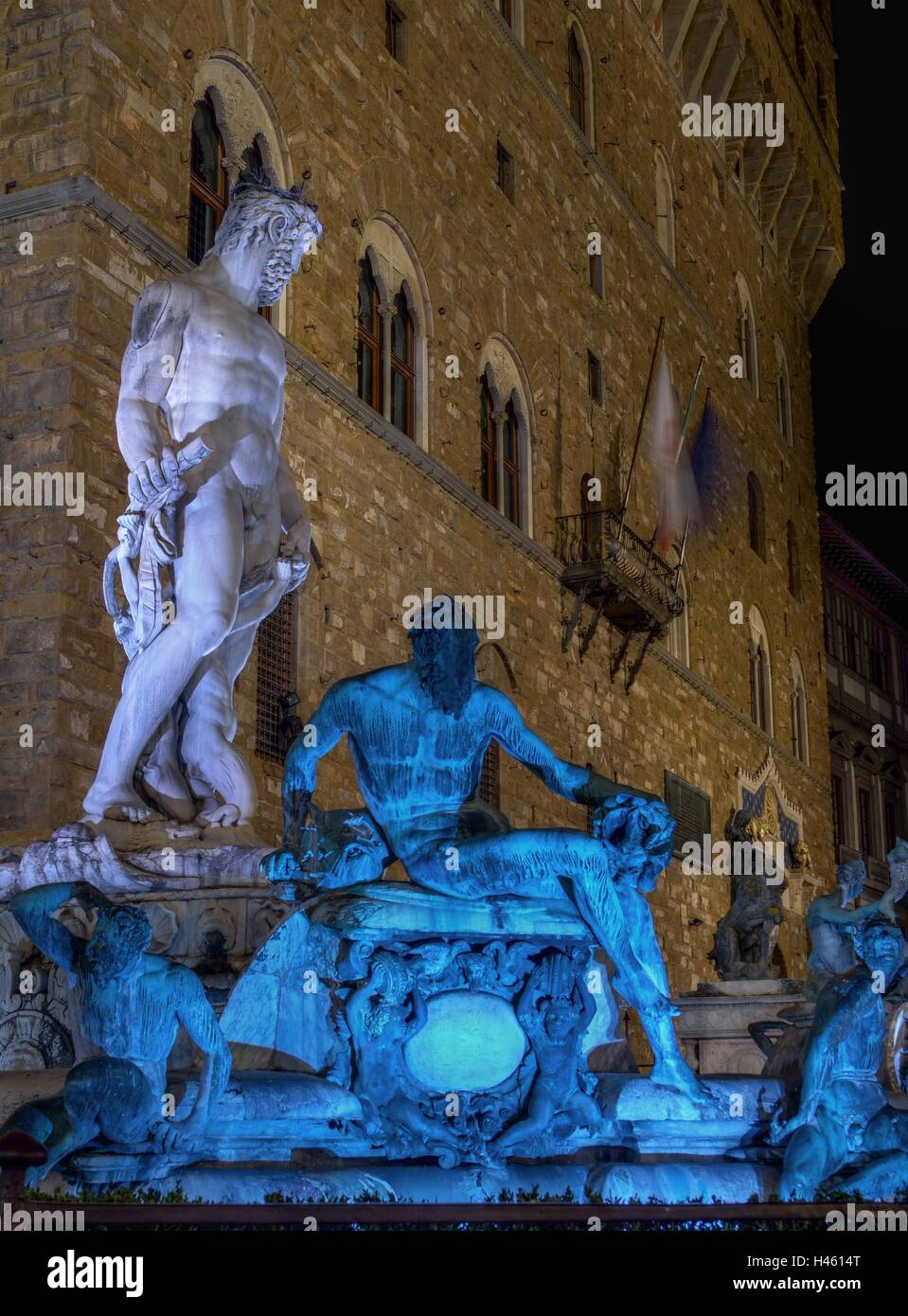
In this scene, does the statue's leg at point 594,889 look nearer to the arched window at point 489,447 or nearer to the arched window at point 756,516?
the arched window at point 489,447

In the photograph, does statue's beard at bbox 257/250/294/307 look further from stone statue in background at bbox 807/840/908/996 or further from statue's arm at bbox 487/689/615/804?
stone statue in background at bbox 807/840/908/996

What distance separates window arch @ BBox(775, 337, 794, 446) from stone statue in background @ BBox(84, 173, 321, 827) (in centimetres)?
2552

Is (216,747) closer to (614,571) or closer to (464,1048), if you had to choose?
(464,1048)

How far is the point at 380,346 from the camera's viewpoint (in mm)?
15922

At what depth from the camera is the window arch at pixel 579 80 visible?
22516 millimetres

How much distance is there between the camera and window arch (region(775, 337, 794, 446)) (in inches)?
1291

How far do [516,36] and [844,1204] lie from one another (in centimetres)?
1783

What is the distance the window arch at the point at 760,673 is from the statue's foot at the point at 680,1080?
78.7ft

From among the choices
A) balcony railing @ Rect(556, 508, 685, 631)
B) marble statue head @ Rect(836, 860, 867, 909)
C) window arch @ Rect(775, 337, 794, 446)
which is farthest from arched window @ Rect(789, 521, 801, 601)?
marble statue head @ Rect(836, 860, 867, 909)

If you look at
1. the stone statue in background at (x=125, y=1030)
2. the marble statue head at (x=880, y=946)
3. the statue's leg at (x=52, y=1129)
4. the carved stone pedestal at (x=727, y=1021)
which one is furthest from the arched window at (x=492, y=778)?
the statue's leg at (x=52, y=1129)

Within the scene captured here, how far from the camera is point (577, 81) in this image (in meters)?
22.8

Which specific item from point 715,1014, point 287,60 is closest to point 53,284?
point 287,60
